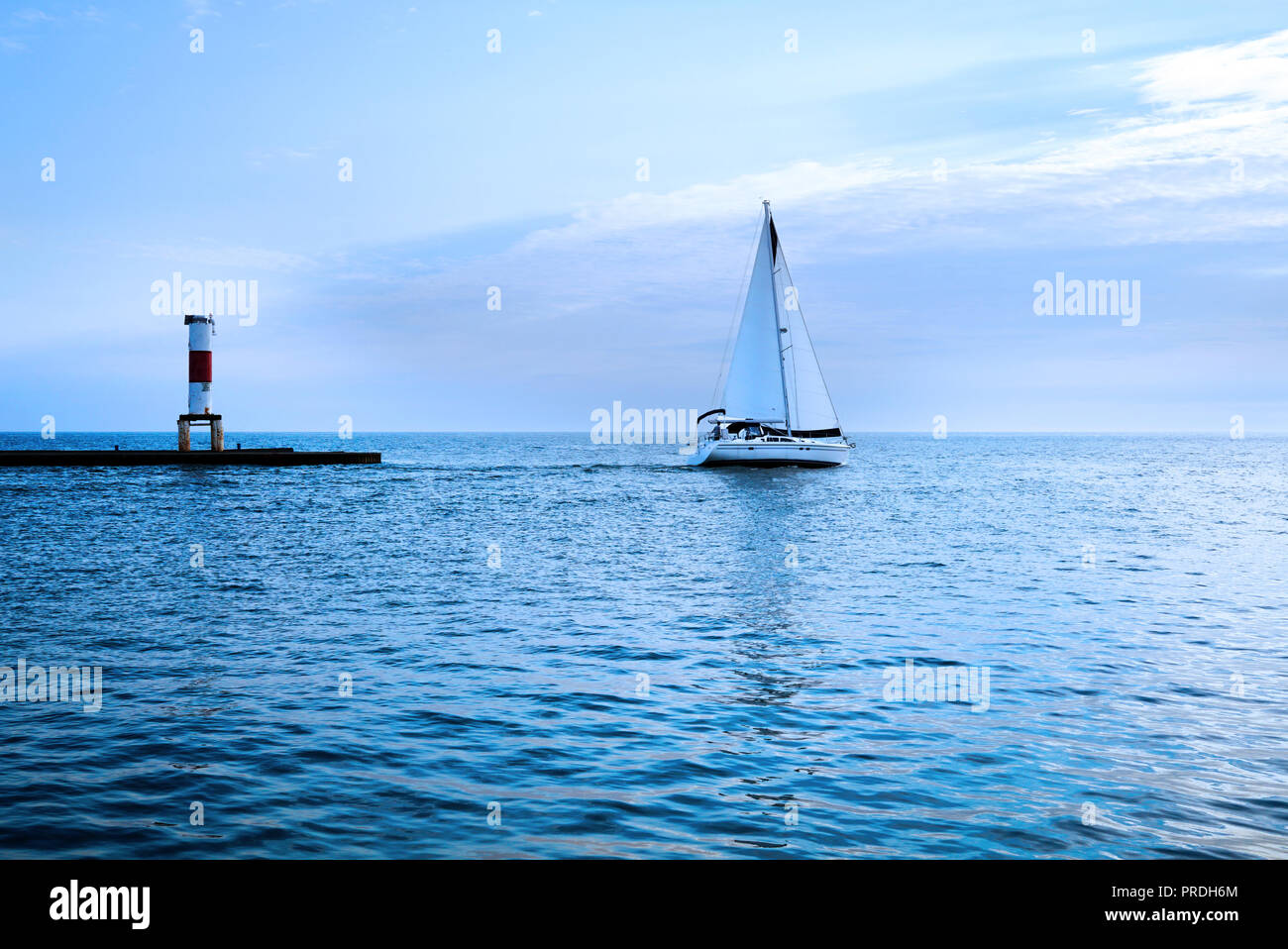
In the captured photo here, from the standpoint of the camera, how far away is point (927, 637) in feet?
57.3

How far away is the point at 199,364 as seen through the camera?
227 ft

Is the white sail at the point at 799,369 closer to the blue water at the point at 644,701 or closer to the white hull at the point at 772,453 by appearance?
the white hull at the point at 772,453

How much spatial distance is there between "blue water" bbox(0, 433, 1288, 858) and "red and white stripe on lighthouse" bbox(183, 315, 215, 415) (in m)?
38.1

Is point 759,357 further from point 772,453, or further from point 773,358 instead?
point 772,453

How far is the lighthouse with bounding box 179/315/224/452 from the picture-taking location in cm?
6762

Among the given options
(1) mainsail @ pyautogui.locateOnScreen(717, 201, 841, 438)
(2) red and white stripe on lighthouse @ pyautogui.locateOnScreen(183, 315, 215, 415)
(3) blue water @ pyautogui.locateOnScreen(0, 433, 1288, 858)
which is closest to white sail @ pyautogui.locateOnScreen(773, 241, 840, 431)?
(1) mainsail @ pyautogui.locateOnScreen(717, 201, 841, 438)

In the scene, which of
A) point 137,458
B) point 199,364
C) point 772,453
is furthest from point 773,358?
point 137,458

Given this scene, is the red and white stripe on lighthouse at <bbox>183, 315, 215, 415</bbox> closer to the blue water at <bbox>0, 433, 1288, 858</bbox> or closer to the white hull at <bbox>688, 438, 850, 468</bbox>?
the blue water at <bbox>0, 433, 1288, 858</bbox>

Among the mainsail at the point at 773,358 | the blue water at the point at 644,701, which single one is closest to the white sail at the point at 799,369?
the mainsail at the point at 773,358

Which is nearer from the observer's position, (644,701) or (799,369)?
(644,701)

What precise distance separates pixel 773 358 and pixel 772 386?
2289 millimetres

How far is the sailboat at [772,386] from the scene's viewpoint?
7000 cm

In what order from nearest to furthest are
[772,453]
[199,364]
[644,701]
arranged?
[644,701]
[199,364]
[772,453]
